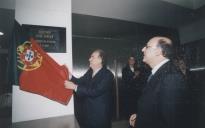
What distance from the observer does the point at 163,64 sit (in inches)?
35.6

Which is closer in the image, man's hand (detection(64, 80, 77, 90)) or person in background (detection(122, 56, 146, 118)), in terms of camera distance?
man's hand (detection(64, 80, 77, 90))

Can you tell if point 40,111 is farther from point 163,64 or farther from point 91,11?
point 91,11

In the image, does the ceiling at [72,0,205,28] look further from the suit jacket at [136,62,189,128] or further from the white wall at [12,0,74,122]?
the suit jacket at [136,62,189,128]

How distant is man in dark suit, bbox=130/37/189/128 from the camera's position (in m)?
0.81

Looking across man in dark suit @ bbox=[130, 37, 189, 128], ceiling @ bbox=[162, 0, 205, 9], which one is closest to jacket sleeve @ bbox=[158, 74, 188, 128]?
man in dark suit @ bbox=[130, 37, 189, 128]

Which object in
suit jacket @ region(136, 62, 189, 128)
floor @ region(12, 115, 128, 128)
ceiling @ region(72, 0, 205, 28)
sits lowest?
floor @ region(12, 115, 128, 128)

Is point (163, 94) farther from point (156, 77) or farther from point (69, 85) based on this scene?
point (69, 85)

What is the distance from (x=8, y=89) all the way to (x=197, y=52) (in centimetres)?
129

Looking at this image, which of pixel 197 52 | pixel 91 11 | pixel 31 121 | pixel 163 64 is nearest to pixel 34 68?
pixel 31 121

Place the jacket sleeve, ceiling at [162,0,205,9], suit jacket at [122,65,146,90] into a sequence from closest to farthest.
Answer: the jacket sleeve → ceiling at [162,0,205,9] → suit jacket at [122,65,146,90]

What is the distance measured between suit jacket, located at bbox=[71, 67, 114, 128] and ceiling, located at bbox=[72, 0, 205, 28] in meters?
0.85

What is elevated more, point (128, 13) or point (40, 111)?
point (128, 13)

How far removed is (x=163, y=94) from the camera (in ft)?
2.72

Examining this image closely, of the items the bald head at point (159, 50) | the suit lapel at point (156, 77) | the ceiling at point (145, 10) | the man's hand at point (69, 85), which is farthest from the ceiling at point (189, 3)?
the man's hand at point (69, 85)
